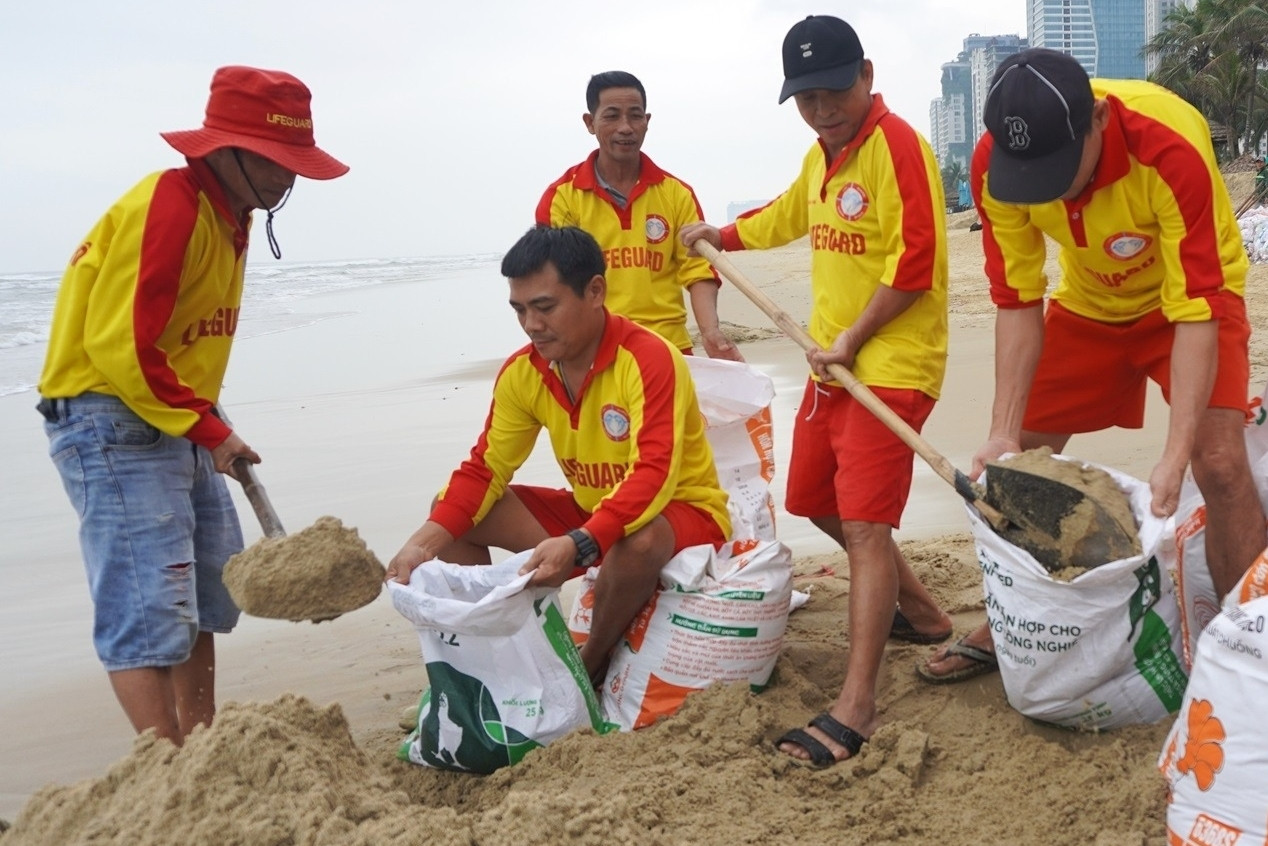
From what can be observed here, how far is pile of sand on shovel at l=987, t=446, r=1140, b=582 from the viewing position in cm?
271

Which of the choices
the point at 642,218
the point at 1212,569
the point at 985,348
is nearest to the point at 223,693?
the point at 642,218

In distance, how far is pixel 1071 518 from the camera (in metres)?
2.72

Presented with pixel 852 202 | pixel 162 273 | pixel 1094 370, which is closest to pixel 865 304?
Answer: pixel 852 202

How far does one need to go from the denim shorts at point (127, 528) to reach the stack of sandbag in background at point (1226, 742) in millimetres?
2236

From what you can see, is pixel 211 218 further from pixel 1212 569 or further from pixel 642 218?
pixel 1212 569

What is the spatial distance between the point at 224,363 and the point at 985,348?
7.73 m

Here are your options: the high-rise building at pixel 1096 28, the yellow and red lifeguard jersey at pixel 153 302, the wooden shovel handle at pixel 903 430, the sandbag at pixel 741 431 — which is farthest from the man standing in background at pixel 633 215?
the high-rise building at pixel 1096 28

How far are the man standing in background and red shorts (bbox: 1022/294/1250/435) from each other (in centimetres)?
125

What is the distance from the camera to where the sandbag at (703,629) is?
317cm

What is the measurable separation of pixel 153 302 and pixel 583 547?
116 centimetres

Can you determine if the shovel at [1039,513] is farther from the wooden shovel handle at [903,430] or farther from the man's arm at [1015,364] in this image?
the man's arm at [1015,364]

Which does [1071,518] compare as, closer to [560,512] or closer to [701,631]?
[701,631]

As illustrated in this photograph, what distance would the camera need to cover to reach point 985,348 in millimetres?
9844

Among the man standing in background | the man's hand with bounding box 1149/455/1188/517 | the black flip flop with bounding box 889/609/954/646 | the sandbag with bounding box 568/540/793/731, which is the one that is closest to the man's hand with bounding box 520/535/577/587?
the sandbag with bounding box 568/540/793/731
